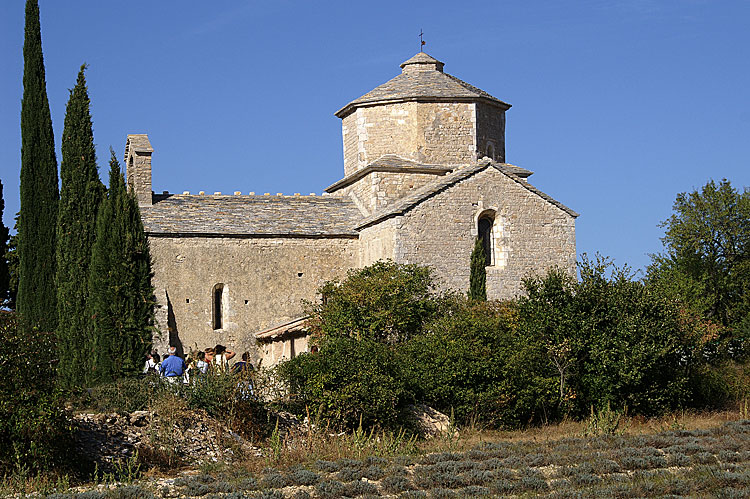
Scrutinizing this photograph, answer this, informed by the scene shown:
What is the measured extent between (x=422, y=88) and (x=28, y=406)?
20606 mm

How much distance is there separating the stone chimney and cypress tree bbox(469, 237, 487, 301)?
10450mm

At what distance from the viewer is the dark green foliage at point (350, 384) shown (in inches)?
706

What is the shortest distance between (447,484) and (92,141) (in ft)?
56.3

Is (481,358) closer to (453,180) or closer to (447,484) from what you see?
(447,484)

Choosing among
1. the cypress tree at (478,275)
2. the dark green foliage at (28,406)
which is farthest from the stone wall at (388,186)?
the dark green foliage at (28,406)

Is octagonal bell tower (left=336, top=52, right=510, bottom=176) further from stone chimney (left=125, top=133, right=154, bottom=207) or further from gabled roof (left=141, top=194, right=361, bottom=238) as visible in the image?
stone chimney (left=125, top=133, right=154, bottom=207)

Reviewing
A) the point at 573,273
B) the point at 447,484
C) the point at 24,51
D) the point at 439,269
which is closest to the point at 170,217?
the point at 24,51

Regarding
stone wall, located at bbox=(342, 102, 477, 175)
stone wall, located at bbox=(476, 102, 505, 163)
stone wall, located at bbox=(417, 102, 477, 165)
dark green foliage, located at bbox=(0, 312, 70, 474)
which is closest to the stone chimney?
stone wall, located at bbox=(342, 102, 477, 175)

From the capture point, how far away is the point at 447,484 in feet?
43.7

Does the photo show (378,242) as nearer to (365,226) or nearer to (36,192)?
(365,226)

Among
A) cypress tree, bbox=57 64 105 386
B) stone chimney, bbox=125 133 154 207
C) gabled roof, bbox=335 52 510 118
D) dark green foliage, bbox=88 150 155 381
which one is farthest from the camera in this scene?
gabled roof, bbox=335 52 510 118

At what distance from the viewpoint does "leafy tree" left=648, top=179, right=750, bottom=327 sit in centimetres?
3400

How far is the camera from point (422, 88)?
31375 mm

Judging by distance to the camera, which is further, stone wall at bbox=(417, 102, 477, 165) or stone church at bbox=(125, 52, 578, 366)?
stone wall at bbox=(417, 102, 477, 165)
